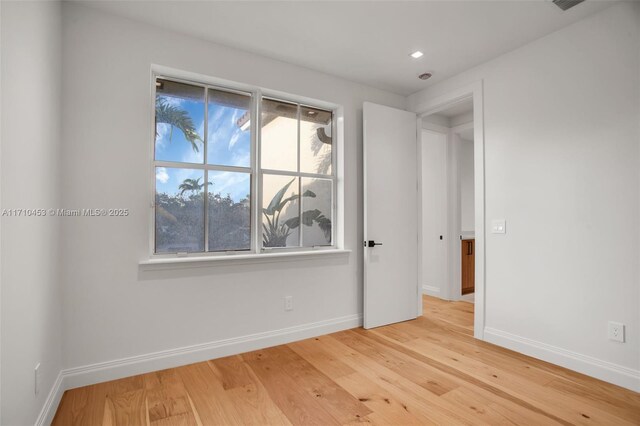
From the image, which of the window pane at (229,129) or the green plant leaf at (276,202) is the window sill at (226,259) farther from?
the window pane at (229,129)

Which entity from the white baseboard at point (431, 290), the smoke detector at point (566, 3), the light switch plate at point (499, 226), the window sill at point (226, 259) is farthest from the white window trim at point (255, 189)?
the white baseboard at point (431, 290)

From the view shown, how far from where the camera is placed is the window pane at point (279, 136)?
3080 millimetres

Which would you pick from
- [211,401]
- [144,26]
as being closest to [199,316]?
[211,401]

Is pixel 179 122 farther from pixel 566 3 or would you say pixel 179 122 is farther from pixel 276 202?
pixel 566 3

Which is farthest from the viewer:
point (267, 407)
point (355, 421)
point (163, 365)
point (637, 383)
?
point (163, 365)

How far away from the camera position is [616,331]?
226 cm

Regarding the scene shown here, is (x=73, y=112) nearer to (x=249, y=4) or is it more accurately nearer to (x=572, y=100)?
(x=249, y=4)

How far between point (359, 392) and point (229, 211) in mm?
1755

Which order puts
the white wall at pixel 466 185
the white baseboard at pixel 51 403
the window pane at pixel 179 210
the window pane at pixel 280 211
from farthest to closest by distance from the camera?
the white wall at pixel 466 185
the window pane at pixel 280 211
the window pane at pixel 179 210
the white baseboard at pixel 51 403

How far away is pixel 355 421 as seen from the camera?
1.83 meters

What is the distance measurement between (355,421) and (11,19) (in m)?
2.53

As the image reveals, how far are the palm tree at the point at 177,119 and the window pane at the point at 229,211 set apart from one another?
0.31 metres

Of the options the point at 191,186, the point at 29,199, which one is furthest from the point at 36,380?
the point at 191,186

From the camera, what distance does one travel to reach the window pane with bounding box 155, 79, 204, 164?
104 inches
